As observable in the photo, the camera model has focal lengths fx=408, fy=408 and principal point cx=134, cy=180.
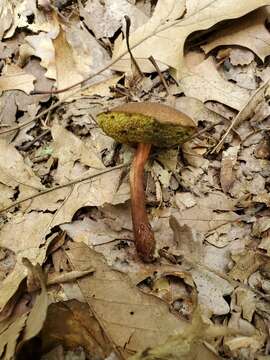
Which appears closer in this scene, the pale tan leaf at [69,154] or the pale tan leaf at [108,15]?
the pale tan leaf at [69,154]

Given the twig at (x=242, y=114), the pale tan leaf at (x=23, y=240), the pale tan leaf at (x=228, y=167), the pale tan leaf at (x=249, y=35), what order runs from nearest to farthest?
the pale tan leaf at (x=23, y=240) < the pale tan leaf at (x=228, y=167) < the twig at (x=242, y=114) < the pale tan leaf at (x=249, y=35)

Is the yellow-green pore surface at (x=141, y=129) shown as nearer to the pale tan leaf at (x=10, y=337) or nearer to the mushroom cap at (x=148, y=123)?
the mushroom cap at (x=148, y=123)

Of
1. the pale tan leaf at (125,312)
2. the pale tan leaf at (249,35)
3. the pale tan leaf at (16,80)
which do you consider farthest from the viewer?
the pale tan leaf at (16,80)

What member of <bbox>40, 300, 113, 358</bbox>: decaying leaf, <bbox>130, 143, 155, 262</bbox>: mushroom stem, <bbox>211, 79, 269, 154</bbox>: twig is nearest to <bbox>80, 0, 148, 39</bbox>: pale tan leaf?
<bbox>211, 79, 269, 154</bbox>: twig

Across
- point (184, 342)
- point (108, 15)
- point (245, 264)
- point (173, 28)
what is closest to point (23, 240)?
point (184, 342)

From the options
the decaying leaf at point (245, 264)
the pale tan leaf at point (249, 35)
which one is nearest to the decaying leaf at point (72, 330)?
the decaying leaf at point (245, 264)

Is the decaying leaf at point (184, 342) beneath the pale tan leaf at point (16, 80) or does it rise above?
beneath

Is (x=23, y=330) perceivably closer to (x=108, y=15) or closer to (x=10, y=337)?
(x=10, y=337)
